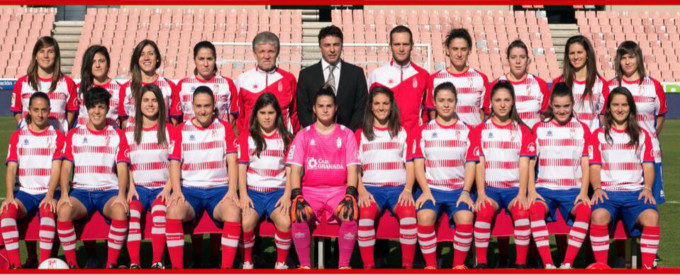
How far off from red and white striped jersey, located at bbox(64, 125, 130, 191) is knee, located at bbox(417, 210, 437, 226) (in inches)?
65.6

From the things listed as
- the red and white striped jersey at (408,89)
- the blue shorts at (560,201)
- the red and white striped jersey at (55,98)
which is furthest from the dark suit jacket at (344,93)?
the red and white striped jersey at (55,98)

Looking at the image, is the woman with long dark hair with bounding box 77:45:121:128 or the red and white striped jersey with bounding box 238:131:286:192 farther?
the woman with long dark hair with bounding box 77:45:121:128

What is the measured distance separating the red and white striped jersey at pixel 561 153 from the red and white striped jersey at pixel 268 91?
1585mm

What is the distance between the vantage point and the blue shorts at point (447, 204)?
491 centimetres

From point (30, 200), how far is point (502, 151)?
265 cm

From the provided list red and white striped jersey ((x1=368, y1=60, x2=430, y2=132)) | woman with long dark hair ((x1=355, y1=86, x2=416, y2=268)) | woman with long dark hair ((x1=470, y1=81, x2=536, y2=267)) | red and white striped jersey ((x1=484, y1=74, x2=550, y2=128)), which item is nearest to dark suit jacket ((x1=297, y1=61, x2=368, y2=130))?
red and white striped jersey ((x1=368, y1=60, x2=430, y2=132))

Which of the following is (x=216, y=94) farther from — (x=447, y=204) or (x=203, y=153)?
(x=447, y=204)

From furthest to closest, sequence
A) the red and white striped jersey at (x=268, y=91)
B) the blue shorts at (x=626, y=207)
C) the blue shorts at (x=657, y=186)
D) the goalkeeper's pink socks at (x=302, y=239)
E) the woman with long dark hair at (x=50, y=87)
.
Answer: the red and white striped jersey at (x=268, y=91) < the woman with long dark hair at (x=50, y=87) < the blue shorts at (x=657, y=186) < the blue shorts at (x=626, y=207) < the goalkeeper's pink socks at (x=302, y=239)

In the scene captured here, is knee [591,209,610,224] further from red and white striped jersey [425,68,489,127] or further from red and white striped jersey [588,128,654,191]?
red and white striped jersey [425,68,489,127]

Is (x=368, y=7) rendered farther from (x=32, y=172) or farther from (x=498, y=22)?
(x=32, y=172)

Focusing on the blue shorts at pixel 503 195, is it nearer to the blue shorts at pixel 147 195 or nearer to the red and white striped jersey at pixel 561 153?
the red and white striped jersey at pixel 561 153

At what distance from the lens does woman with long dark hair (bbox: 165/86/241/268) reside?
5016mm

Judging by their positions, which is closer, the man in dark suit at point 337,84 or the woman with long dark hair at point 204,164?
→ the woman with long dark hair at point 204,164

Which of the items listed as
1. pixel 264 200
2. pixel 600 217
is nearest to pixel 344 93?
pixel 264 200
